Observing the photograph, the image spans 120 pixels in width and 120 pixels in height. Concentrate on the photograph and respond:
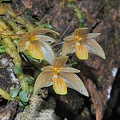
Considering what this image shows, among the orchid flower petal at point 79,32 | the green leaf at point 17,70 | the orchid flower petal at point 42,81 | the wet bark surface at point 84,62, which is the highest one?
the orchid flower petal at point 79,32

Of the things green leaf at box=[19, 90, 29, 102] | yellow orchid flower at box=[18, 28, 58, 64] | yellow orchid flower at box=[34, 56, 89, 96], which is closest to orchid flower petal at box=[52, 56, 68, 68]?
yellow orchid flower at box=[34, 56, 89, 96]

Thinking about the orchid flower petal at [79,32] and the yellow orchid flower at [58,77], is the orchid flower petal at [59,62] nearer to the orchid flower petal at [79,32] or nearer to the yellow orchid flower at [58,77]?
the yellow orchid flower at [58,77]

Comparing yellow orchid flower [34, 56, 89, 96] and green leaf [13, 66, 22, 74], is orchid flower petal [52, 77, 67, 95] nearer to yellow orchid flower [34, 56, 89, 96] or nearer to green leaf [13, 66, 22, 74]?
yellow orchid flower [34, 56, 89, 96]

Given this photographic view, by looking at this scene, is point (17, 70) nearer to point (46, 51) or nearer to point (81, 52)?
point (46, 51)

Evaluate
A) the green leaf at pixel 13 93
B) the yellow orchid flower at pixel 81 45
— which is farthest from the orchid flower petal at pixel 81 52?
the green leaf at pixel 13 93

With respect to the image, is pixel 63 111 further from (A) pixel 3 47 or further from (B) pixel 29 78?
(A) pixel 3 47

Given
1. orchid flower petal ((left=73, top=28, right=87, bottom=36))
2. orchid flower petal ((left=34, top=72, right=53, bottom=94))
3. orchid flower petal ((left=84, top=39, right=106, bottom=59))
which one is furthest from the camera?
orchid flower petal ((left=84, top=39, right=106, bottom=59))

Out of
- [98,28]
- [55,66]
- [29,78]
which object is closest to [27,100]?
[29,78]
